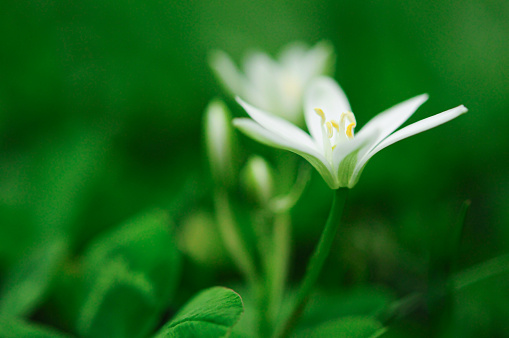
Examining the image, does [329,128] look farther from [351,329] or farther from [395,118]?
[351,329]

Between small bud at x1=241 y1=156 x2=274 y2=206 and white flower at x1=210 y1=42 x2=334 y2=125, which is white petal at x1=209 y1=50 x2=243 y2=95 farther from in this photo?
small bud at x1=241 y1=156 x2=274 y2=206

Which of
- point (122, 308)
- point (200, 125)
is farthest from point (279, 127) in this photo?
point (200, 125)

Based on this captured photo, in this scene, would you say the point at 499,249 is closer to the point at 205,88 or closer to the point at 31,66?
the point at 205,88

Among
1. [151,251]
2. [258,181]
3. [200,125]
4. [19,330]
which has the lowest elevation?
[19,330]

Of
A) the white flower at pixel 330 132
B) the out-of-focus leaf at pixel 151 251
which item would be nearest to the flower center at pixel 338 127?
the white flower at pixel 330 132

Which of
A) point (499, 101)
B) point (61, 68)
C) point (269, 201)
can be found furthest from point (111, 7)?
point (499, 101)

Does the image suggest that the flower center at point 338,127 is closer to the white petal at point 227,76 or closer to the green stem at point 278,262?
the green stem at point 278,262
